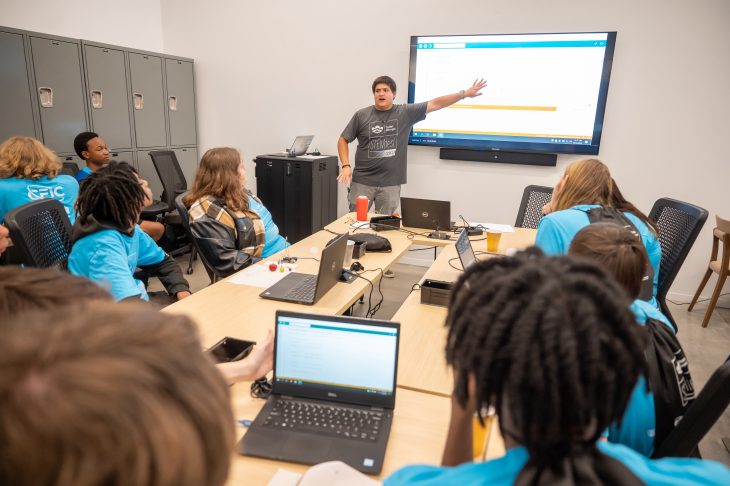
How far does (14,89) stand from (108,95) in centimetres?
82

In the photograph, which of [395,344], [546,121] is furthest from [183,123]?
[395,344]

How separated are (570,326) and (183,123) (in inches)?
210

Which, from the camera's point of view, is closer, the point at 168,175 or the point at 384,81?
the point at 384,81

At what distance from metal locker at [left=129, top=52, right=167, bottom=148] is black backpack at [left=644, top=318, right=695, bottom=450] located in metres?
4.74

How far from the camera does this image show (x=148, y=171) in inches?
190

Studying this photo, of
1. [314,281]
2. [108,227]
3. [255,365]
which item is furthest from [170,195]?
[255,365]

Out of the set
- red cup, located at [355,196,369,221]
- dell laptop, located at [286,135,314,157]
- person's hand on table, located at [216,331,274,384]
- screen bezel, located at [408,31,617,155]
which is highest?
screen bezel, located at [408,31,617,155]

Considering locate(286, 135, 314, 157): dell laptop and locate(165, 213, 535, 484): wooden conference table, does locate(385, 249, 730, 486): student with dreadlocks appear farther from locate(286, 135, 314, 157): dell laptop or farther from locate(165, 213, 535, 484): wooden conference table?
locate(286, 135, 314, 157): dell laptop

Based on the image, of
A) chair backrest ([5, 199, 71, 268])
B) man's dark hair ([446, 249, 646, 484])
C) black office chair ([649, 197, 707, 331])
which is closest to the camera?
man's dark hair ([446, 249, 646, 484])

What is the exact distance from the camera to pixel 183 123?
17.2 feet

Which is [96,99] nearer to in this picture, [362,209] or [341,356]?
[362,209]

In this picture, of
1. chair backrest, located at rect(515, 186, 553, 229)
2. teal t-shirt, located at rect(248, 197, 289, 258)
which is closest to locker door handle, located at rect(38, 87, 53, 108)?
teal t-shirt, located at rect(248, 197, 289, 258)

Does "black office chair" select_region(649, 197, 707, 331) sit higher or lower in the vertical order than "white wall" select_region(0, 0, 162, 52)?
lower

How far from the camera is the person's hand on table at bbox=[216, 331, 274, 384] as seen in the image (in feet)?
4.19
